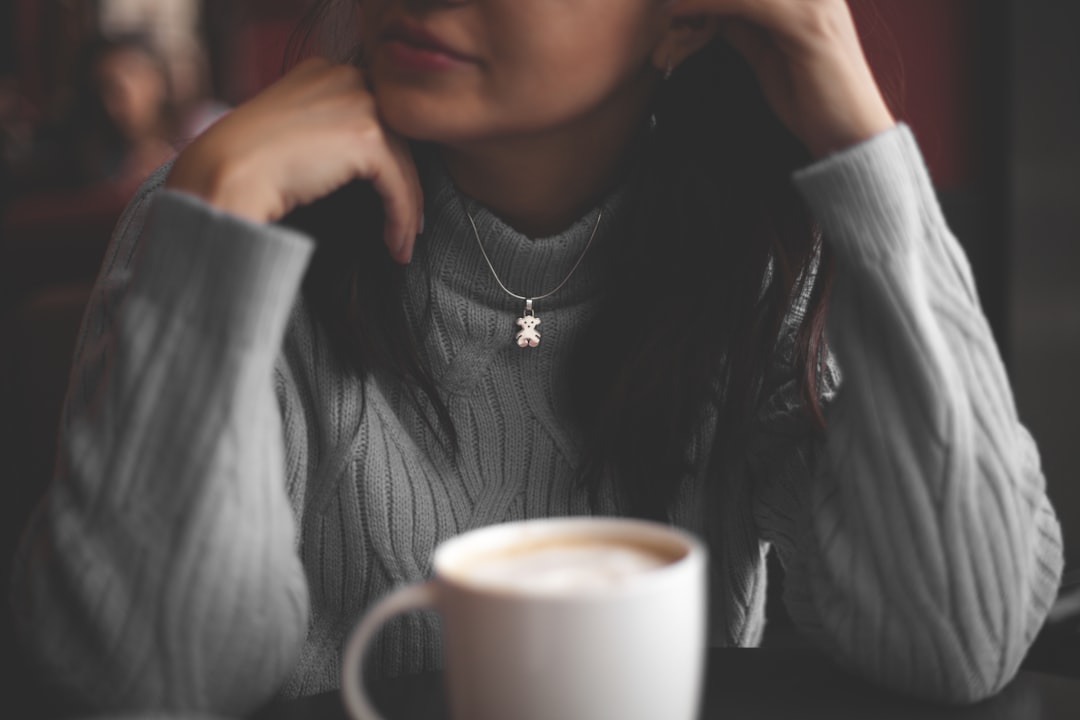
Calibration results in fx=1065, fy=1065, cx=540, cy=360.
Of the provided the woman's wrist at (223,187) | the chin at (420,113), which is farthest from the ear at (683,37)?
the woman's wrist at (223,187)

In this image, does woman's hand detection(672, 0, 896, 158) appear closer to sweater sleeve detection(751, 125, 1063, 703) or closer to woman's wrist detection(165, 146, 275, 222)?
sweater sleeve detection(751, 125, 1063, 703)

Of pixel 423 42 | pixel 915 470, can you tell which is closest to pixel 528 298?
pixel 423 42

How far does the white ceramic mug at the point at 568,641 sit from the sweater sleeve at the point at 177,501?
8.7 inches

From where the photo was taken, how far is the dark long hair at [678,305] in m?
1.02

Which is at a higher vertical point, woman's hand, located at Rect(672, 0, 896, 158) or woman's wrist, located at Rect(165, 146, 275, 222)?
woman's hand, located at Rect(672, 0, 896, 158)

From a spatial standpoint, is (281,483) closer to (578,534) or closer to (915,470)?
(578,534)

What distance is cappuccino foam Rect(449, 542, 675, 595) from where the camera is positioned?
501 millimetres

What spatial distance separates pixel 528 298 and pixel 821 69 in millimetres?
364

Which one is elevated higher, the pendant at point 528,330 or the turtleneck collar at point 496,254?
the turtleneck collar at point 496,254

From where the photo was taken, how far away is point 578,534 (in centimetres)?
57

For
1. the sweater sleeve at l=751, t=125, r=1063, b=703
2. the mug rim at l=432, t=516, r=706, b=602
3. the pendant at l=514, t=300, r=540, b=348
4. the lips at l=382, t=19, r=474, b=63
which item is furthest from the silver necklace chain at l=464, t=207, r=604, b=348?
the mug rim at l=432, t=516, r=706, b=602

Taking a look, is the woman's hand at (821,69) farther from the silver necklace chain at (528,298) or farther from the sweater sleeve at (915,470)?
the silver necklace chain at (528,298)

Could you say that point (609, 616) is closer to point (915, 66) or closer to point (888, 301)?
point (888, 301)

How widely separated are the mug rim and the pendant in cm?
48
